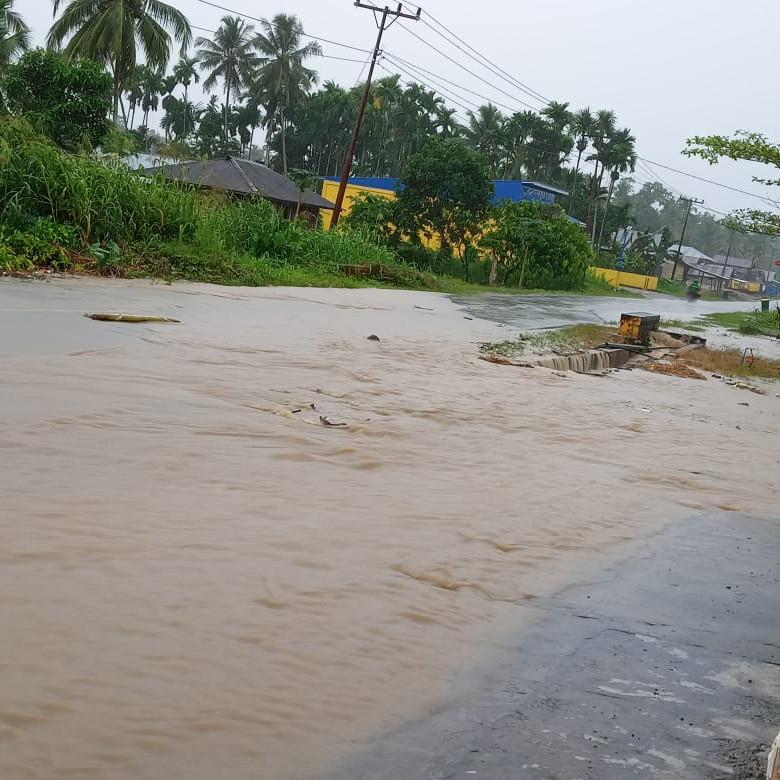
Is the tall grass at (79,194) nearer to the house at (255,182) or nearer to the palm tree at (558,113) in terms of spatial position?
the house at (255,182)

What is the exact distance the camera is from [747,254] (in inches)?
5369

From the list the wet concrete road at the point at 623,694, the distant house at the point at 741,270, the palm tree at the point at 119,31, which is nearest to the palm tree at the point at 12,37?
the palm tree at the point at 119,31

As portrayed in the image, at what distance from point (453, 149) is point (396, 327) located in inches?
729

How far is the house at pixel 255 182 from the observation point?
3155cm

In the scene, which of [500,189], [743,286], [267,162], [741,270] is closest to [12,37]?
[500,189]

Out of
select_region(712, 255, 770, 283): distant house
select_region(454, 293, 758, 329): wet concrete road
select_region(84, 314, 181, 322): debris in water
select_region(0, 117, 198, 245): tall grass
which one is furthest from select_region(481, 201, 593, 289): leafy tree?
select_region(712, 255, 770, 283): distant house

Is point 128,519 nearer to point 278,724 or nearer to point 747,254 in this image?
point 278,724

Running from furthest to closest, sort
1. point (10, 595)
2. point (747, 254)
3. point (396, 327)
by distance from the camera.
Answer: point (747, 254), point (396, 327), point (10, 595)

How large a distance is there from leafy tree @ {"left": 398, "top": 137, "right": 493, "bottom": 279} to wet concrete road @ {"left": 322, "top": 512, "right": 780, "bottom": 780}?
26.4 meters

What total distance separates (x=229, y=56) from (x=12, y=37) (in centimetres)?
2284

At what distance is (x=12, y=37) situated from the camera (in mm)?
35562

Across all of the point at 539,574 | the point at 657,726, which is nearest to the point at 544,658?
the point at 657,726

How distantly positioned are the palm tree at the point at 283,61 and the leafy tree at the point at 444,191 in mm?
26262

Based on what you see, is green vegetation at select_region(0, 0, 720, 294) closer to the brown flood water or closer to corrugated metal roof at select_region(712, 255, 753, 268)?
the brown flood water
